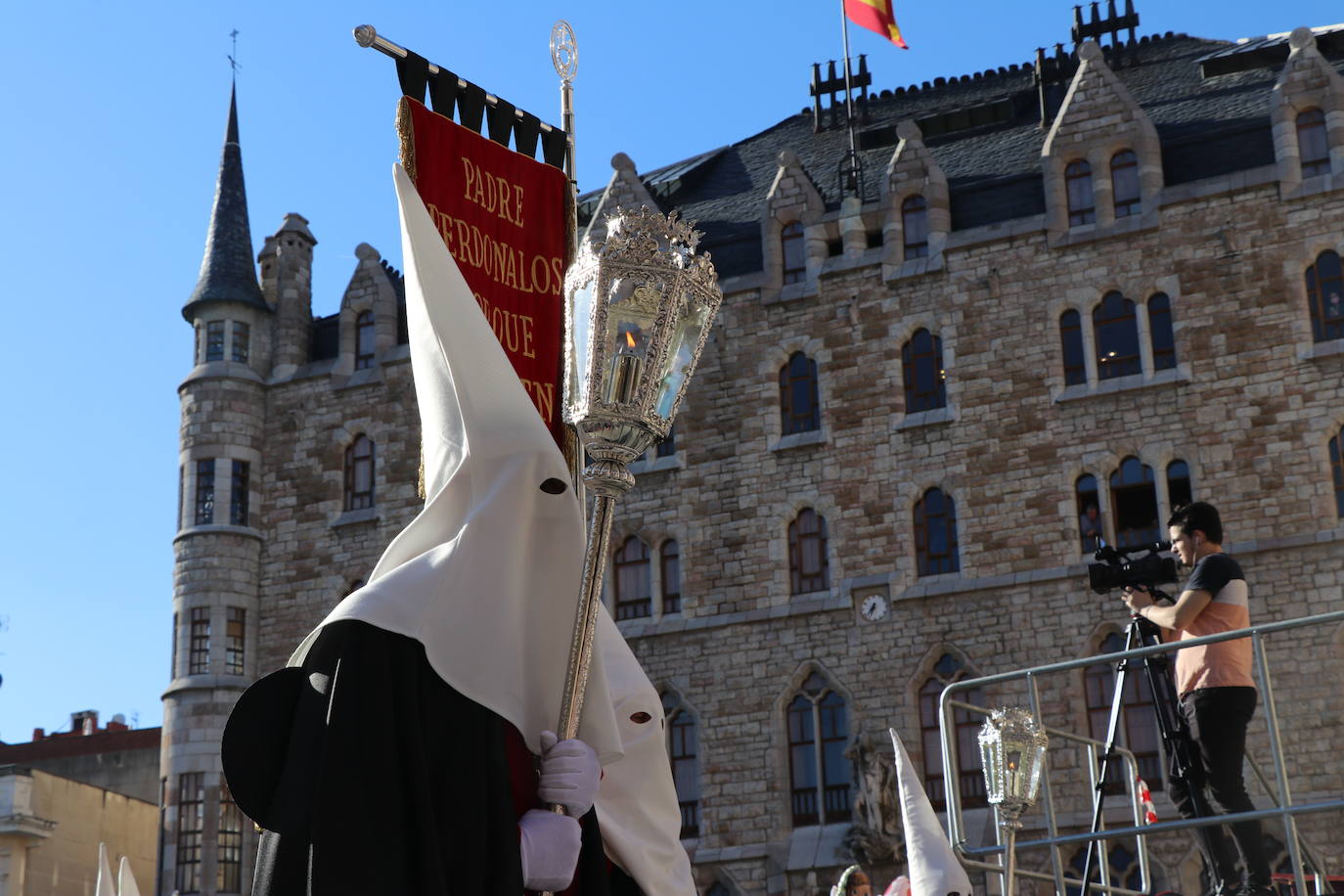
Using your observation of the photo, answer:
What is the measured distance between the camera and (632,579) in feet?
68.8

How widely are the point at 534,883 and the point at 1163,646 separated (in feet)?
9.92

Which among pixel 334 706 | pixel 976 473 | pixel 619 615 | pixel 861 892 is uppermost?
pixel 976 473

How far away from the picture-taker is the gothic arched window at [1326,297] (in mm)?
18312

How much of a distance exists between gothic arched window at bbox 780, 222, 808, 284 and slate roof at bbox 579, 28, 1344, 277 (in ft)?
1.75

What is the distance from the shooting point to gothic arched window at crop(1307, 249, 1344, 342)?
18.3 meters

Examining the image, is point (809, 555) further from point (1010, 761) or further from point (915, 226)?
point (1010, 761)

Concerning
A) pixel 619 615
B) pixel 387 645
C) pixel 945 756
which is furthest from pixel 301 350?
pixel 387 645

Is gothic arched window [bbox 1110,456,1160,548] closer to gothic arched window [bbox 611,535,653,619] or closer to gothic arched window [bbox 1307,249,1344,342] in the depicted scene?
gothic arched window [bbox 1307,249,1344,342]

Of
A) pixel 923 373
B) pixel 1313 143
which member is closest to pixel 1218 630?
pixel 923 373

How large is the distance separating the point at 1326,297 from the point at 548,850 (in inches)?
673

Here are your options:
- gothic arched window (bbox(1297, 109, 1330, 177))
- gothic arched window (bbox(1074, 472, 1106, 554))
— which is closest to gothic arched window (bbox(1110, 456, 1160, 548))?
gothic arched window (bbox(1074, 472, 1106, 554))

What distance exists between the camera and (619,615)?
20.8 meters

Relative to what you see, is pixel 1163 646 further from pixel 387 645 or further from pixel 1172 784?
pixel 387 645

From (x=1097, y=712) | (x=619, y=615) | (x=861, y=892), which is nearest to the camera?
(x=861, y=892)
